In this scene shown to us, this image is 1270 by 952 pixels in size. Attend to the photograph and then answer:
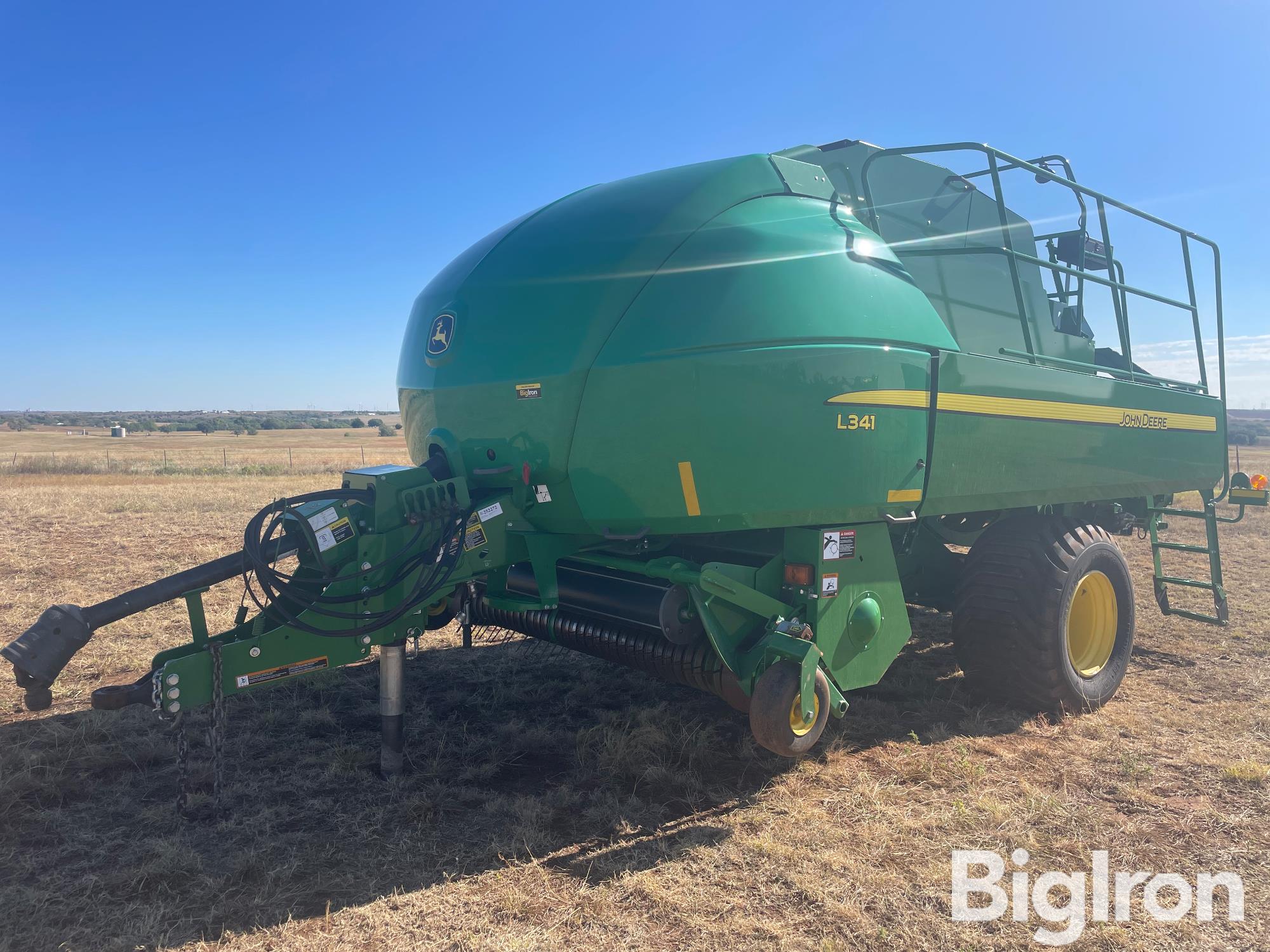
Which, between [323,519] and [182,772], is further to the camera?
[323,519]

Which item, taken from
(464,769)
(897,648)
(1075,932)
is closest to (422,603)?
(464,769)

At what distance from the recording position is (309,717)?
15.3 ft

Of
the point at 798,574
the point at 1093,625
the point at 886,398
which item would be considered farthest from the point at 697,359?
the point at 1093,625

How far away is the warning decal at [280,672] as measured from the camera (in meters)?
3.39

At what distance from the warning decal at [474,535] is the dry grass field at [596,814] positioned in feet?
3.81

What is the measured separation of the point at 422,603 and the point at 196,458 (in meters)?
31.5

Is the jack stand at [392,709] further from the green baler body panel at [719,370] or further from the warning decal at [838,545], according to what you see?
the warning decal at [838,545]

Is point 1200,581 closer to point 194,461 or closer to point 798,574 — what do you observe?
point 798,574

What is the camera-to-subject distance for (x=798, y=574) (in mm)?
3773

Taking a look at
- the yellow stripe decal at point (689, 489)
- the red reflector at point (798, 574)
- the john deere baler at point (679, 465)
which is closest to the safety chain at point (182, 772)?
the john deere baler at point (679, 465)

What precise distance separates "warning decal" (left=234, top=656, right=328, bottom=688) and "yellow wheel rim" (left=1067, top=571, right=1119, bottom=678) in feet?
14.9

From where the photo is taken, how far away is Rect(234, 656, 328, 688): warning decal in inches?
133

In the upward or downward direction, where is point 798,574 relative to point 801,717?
upward

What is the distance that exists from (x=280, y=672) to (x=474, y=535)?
0.99 m
